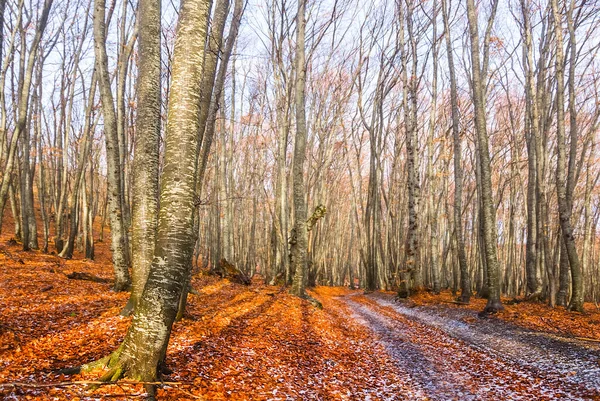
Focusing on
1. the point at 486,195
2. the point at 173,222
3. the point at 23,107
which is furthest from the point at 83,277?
the point at 486,195

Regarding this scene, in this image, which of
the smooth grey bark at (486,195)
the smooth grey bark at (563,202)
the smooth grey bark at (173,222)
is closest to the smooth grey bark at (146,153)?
the smooth grey bark at (173,222)

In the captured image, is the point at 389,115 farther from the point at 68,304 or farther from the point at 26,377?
the point at 26,377

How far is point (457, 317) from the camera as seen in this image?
36.3 feet

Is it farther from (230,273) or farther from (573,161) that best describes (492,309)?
(230,273)

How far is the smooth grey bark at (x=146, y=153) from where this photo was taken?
6.01 m

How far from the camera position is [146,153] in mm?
6277

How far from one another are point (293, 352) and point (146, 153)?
13.7 ft

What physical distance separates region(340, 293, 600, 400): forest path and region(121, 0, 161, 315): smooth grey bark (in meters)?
4.58

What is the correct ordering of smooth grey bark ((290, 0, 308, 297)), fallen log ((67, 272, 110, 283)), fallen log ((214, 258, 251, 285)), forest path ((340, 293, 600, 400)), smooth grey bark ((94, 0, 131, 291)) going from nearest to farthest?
forest path ((340, 293, 600, 400)) → smooth grey bark ((94, 0, 131, 291)) → fallen log ((67, 272, 110, 283)) → smooth grey bark ((290, 0, 308, 297)) → fallen log ((214, 258, 251, 285))

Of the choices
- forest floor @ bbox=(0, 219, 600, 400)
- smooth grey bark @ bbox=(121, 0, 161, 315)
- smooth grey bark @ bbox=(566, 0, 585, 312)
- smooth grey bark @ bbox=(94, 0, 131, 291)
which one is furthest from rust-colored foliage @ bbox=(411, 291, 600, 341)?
smooth grey bark @ bbox=(94, 0, 131, 291)

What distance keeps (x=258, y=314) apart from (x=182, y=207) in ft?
19.4

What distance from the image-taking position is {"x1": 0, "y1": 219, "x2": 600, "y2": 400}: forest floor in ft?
13.6

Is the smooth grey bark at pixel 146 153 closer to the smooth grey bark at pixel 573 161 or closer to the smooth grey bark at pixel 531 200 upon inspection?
the smooth grey bark at pixel 573 161

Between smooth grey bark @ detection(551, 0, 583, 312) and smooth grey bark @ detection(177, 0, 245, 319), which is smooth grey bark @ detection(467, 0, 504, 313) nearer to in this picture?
smooth grey bark @ detection(551, 0, 583, 312)
